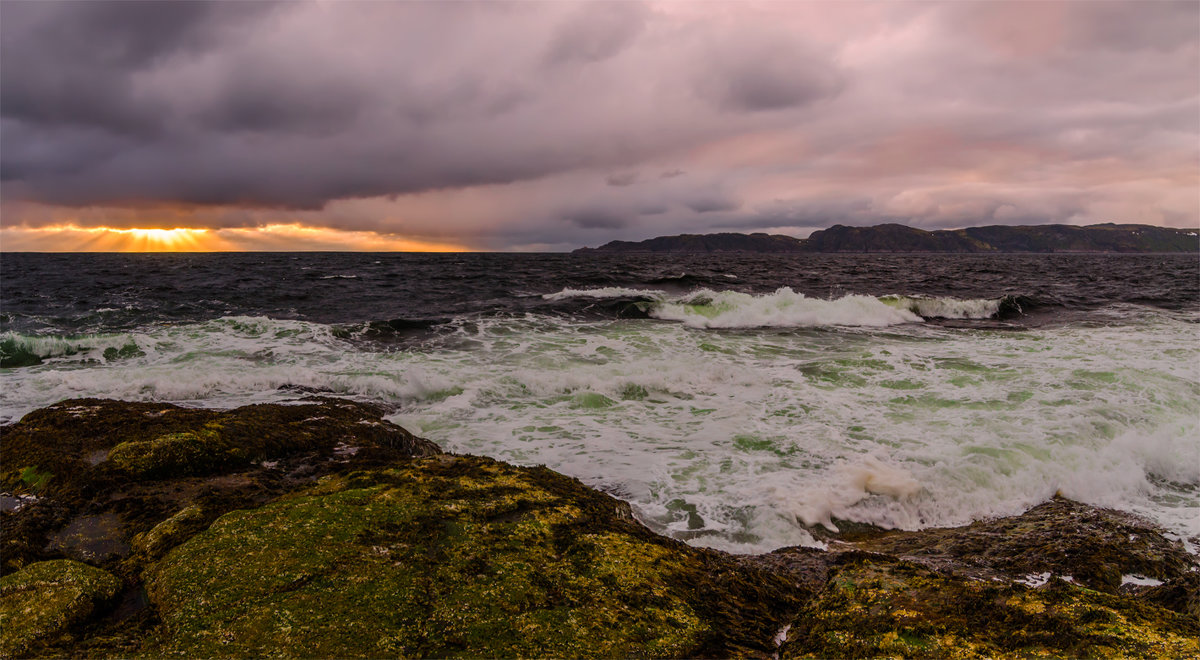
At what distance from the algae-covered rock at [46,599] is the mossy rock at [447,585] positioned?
287mm

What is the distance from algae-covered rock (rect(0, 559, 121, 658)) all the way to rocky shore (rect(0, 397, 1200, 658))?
1 centimetres

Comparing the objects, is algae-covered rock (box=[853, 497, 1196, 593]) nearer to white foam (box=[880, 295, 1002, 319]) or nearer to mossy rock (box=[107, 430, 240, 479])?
mossy rock (box=[107, 430, 240, 479])

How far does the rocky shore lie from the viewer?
2.89m

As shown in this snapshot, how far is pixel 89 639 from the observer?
292 cm

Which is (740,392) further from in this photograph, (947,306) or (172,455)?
(947,306)

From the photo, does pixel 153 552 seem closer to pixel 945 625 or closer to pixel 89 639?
pixel 89 639

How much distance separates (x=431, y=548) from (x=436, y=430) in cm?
576

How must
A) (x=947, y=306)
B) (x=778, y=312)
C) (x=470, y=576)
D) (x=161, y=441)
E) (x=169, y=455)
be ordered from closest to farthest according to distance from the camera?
(x=470, y=576)
(x=169, y=455)
(x=161, y=441)
(x=778, y=312)
(x=947, y=306)

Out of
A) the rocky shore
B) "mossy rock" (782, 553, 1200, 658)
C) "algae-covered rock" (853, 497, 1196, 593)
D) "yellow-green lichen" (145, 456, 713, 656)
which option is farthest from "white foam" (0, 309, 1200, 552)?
"mossy rock" (782, 553, 1200, 658)

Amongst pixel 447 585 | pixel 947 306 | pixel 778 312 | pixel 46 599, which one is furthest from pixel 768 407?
pixel 947 306

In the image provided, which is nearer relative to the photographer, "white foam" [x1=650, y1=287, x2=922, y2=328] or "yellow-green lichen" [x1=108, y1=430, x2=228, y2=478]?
"yellow-green lichen" [x1=108, y1=430, x2=228, y2=478]

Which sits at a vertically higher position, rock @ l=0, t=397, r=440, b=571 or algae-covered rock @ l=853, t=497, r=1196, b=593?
rock @ l=0, t=397, r=440, b=571

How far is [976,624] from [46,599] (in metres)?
5.44

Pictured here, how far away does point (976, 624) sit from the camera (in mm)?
2971
